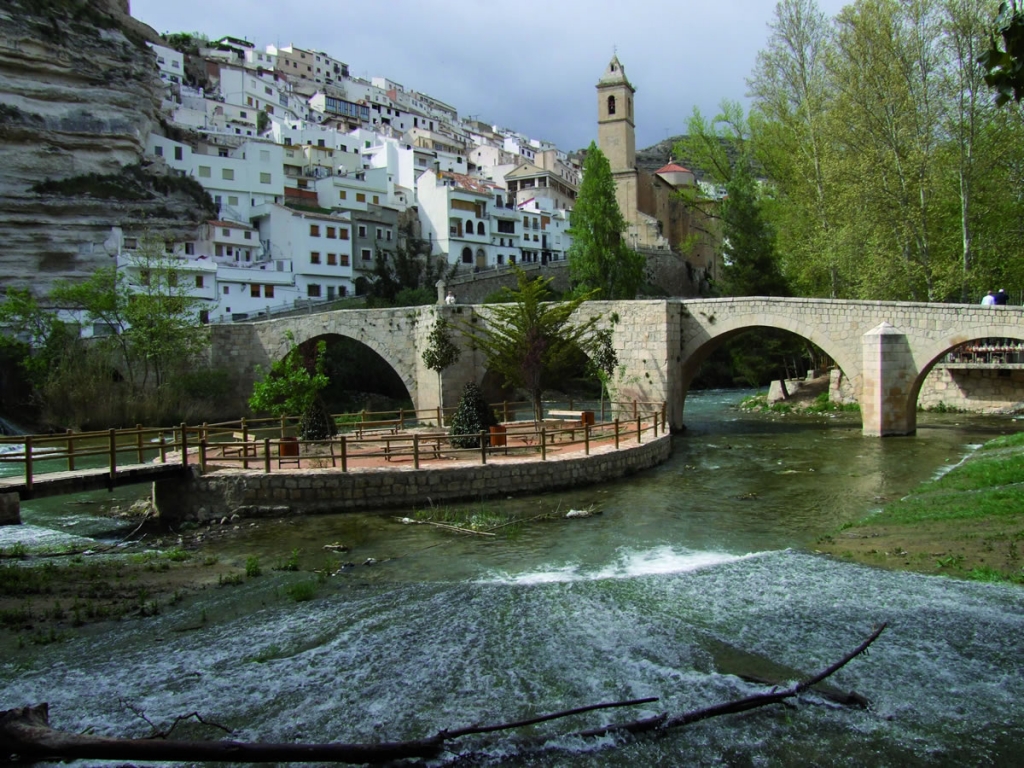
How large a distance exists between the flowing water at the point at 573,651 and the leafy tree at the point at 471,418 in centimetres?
522

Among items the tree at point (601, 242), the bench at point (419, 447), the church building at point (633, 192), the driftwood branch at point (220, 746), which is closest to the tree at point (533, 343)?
the bench at point (419, 447)

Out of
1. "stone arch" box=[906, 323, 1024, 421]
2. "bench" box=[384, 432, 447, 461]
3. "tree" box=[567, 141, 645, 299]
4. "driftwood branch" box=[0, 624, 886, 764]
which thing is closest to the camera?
"driftwood branch" box=[0, 624, 886, 764]

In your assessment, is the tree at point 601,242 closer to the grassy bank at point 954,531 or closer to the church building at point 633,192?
the church building at point 633,192

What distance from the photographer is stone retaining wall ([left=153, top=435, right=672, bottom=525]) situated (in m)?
12.9

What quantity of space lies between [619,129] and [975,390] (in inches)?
1591

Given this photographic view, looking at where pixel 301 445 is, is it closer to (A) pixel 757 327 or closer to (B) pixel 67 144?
(A) pixel 757 327

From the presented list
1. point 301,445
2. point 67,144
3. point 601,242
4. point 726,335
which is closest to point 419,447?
point 301,445

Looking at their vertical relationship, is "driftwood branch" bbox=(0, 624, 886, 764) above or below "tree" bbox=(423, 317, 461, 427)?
below

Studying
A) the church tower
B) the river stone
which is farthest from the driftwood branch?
the church tower

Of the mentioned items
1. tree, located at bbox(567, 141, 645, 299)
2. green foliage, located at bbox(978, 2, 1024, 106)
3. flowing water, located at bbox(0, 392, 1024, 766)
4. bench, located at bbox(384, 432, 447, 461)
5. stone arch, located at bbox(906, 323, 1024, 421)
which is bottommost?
flowing water, located at bbox(0, 392, 1024, 766)

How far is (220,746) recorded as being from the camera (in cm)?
381

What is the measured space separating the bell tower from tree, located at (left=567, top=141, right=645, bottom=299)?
21985 millimetres

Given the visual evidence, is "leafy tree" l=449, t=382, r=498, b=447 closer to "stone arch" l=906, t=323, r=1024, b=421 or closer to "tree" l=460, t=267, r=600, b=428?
"tree" l=460, t=267, r=600, b=428

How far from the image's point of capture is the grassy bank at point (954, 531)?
8063 millimetres
